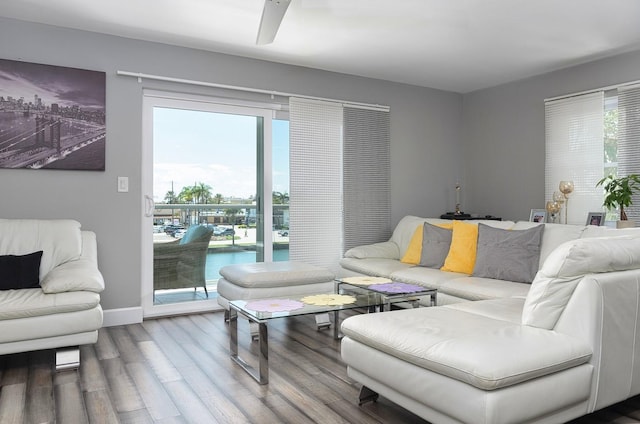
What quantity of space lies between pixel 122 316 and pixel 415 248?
2729mm

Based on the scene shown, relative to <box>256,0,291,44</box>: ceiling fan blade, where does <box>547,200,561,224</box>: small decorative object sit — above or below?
below

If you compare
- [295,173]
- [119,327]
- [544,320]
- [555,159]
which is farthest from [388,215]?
[544,320]

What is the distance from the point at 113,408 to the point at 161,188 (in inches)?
92.4

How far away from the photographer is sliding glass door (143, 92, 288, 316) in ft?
14.1

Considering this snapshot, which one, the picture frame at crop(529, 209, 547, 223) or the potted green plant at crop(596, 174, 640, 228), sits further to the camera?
the picture frame at crop(529, 209, 547, 223)

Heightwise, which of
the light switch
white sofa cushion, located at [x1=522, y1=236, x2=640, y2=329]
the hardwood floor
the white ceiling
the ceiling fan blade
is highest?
the white ceiling

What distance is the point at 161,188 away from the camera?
14.2ft

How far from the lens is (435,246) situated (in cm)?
440

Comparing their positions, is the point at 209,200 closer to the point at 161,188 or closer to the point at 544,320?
the point at 161,188

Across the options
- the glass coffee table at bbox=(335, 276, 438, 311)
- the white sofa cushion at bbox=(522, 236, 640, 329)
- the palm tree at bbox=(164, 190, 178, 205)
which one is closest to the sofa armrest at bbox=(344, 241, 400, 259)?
the glass coffee table at bbox=(335, 276, 438, 311)

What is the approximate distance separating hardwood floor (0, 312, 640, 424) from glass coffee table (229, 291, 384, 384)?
0.26 feet

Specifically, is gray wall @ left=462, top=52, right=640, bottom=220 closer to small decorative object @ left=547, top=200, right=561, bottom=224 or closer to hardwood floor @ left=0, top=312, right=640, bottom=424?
small decorative object @ left=547, top=200, right=561, bottom=224

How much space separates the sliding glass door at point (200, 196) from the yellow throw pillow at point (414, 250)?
4.31 feet

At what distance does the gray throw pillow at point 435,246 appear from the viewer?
4.34 m
